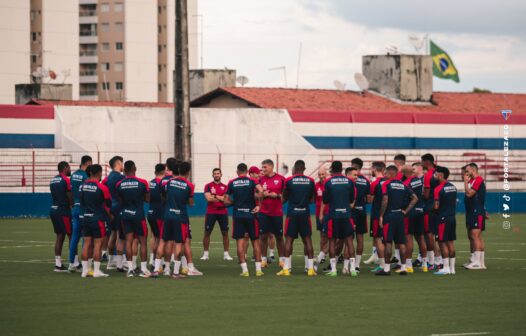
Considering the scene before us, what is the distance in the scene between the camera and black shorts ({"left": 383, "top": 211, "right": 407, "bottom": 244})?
22.6m

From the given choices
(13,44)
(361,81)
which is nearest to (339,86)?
(361,81)

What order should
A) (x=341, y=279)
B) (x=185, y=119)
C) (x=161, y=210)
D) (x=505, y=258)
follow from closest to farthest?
1. (x=341, y=279)
2. (x=161, y=210)
3. (x=505, y=258)
4. (x=185, y=119)

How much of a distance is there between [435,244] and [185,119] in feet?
69.9

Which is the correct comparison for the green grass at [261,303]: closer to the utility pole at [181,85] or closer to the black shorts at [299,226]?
the black shorts at [299,226]

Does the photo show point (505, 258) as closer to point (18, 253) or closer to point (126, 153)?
point (18, 253)

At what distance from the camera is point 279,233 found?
23.5m

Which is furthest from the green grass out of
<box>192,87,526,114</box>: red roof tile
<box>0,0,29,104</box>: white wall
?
<box>0,0,29,104</box>: white wall

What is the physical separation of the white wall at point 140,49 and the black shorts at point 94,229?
10162cm

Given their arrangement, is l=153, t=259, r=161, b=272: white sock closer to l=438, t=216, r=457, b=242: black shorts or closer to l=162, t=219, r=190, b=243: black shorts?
l=162, t=219, r=190, b=243: black shorts

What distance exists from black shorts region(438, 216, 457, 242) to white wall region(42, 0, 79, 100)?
88130mm

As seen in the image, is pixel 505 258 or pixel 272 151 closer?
pixel 505 258

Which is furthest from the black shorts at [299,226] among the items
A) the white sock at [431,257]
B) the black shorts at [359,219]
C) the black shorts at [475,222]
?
the black shorts at [475,222]

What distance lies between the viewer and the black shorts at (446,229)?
22.9 m

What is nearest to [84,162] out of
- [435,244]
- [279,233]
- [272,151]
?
[279,233]
